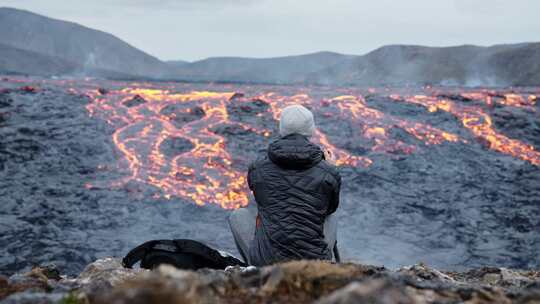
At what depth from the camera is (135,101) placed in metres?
23.4

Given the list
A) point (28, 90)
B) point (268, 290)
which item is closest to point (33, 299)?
point (268, 290)

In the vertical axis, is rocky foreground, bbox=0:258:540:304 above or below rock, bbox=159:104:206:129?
above

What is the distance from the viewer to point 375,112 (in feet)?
72.8

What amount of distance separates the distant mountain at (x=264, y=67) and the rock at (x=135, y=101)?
7552cm

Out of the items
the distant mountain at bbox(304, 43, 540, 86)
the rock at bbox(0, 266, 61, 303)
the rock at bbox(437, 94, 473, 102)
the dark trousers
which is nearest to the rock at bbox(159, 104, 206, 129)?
the rock at bbox(437, 94, 473, 102)

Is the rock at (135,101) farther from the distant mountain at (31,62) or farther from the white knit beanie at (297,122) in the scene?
the distant mountain at (31,62)

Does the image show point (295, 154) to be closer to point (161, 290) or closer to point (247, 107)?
point (161, 290)

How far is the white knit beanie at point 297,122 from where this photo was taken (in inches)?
213

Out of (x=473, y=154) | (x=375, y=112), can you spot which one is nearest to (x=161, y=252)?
(x=473, y=154)

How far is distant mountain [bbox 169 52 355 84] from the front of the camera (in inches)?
4246

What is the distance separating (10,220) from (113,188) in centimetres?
282

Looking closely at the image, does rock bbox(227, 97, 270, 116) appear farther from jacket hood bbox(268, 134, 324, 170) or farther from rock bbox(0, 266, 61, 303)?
rock bbox(0, 266, 61, 303)

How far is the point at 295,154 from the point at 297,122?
0.34 metres

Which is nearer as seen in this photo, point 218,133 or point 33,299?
point 33,299
